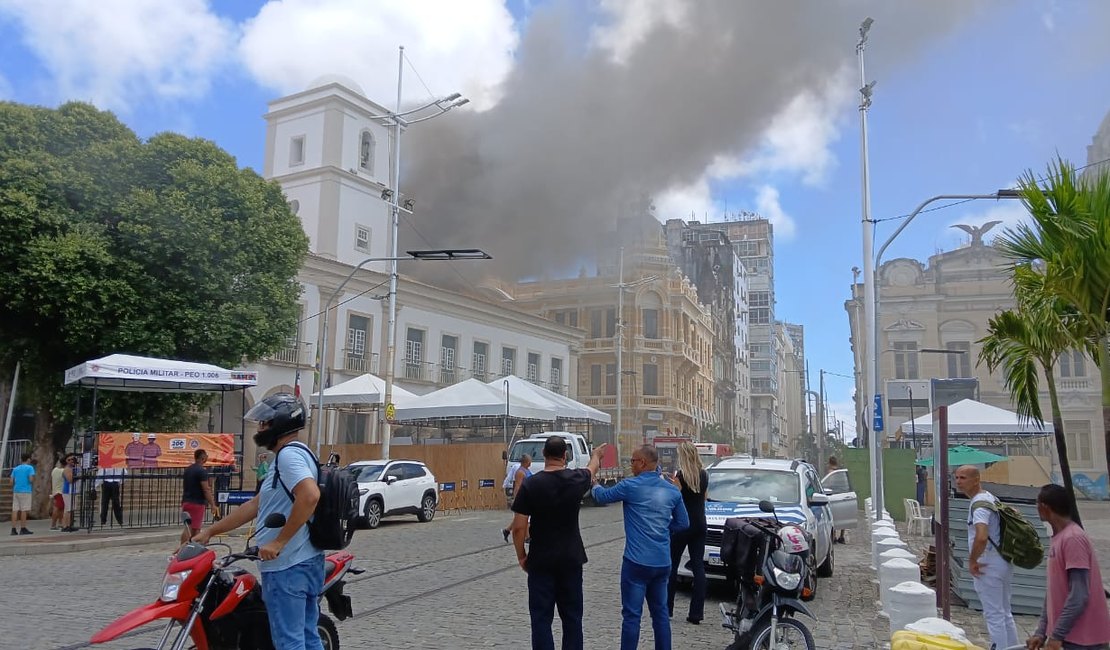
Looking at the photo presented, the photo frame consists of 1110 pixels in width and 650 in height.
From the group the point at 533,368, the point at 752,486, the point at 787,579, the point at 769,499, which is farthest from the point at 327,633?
the point at 533,368

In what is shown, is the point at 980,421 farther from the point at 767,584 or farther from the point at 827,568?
the point at 767,584

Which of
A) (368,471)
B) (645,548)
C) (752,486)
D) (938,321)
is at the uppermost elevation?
(938,321)

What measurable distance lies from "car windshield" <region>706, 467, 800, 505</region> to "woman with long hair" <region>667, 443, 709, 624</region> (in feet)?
6.37

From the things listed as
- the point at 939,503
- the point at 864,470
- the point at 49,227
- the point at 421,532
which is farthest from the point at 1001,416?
the point at 49,227

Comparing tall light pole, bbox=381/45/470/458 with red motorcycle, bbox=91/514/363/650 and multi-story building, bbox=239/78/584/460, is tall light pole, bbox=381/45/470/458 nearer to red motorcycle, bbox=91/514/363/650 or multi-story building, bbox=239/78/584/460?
multi-story building, bbox=239/78/584/460

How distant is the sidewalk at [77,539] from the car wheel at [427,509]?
5.70 m

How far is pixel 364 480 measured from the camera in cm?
1967

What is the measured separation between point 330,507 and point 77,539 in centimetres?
1336

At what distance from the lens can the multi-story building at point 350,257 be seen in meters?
35.4

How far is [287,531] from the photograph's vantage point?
429 centimetres

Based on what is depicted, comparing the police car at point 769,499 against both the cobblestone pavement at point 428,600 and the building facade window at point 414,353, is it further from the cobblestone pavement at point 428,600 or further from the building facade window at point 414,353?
the building facade window at point 414,353

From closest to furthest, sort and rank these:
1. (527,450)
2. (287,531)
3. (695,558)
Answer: (287,531) < (695,558) < (527,450)

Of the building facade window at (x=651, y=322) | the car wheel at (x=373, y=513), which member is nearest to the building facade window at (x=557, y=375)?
the building facade window at (x=651, y=322)

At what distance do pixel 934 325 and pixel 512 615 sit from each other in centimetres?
4596
